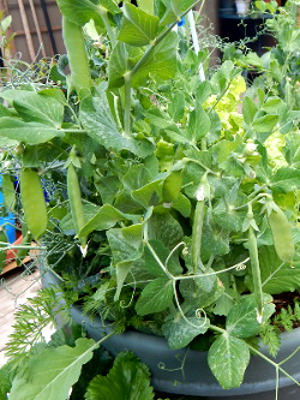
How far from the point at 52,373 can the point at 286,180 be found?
0.23 metres

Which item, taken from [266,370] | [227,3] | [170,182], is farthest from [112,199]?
[227,3]

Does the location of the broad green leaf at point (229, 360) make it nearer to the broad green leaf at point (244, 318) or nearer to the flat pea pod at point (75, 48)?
the broad green leaf at point (244, 318)

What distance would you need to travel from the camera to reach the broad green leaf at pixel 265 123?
1.19ft

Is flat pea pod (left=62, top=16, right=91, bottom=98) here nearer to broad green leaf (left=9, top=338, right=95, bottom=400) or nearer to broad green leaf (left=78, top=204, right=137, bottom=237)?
broad green leaf (left=78, top=204, right=137, bottom=237)

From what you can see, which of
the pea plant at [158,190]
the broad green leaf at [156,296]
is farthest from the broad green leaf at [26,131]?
the broad green leaf at [156,296]

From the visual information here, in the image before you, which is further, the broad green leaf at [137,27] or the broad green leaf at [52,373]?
the broad green leaf at [52,373]

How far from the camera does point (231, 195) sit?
323 mm

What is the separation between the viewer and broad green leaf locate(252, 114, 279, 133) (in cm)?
36

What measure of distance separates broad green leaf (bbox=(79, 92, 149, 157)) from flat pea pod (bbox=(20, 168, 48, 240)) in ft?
0.18

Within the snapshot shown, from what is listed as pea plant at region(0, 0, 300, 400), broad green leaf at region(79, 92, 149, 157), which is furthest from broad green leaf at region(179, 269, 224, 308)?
broad green leaf at region(79, 92, 149, 157)

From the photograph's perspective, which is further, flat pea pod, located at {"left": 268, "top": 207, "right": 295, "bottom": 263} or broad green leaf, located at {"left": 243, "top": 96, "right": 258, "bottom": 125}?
broad green leaf, located at {"left": 243, "top": 96, "right": 258, "bottom": 125}

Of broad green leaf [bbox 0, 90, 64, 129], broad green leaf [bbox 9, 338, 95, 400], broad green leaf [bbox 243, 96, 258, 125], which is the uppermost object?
broad green leaf [bbox 0, 90, 64, 129]

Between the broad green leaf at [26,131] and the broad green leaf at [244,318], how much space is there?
170 mm

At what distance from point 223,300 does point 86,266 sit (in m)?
0.13
